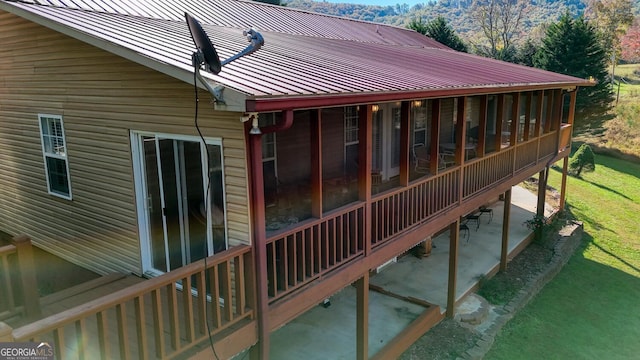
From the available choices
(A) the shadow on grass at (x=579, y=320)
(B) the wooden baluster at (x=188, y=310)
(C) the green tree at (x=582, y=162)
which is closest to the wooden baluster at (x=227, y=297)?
(B) the wooden baluster at (x=188, y=310)

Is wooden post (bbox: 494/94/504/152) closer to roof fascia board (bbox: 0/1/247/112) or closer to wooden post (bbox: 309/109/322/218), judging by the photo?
wooden post (bbox: 309/109/322/218)

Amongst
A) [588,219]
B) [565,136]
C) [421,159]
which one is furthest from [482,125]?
[588,219]

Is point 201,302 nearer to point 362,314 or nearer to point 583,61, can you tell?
point 362,314

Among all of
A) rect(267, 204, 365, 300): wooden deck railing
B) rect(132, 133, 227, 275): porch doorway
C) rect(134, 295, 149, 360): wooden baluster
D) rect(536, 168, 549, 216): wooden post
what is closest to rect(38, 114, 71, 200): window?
rect(132, 133, 227, 275): porch doorway

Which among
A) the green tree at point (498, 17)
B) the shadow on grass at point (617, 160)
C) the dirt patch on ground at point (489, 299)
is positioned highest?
the green tree at point (498, 17)

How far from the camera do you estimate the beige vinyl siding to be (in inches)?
203

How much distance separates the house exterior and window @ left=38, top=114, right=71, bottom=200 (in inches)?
1.4

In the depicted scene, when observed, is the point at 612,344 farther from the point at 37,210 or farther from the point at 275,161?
the point at 37,210

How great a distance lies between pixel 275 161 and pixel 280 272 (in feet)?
11.3

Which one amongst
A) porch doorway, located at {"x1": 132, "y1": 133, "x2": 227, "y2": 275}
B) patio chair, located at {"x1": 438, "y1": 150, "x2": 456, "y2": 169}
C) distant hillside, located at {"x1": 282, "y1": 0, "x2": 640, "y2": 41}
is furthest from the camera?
distant hillside, located at {"x1": 282, "y1": 0, "x2": 640, "y2": 41}

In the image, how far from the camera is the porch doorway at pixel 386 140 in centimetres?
1160

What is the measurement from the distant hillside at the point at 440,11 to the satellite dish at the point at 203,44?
90.1 m

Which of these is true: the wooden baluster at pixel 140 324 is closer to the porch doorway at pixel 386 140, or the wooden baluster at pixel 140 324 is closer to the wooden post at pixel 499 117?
the porch doorway at pixel 386 140

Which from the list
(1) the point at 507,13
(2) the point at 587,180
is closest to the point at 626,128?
(2) the point at 587,180
